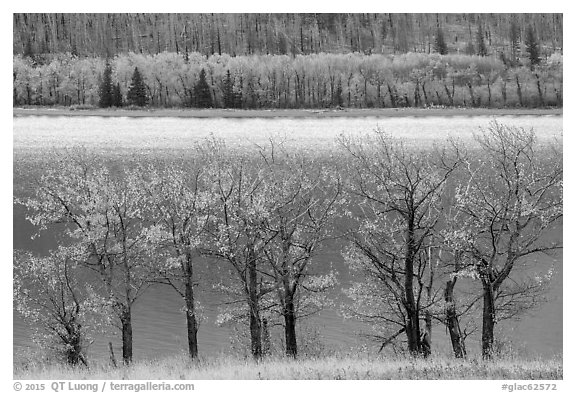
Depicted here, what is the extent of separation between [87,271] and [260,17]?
45.1ft

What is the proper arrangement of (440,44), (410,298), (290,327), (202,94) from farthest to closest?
(202,94) < (440,44) < (290,327) < (410,298)

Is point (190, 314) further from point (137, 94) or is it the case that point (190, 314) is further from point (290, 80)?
point (290, 80)

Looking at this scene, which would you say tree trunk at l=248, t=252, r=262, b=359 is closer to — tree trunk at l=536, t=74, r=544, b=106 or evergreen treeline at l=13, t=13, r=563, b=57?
evergreen treeline at l=13, t=13, r=563, b=57

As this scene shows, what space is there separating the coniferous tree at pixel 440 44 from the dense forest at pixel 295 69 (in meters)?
0.07

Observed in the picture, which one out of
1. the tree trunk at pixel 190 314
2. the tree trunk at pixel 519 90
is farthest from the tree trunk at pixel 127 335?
the tree trunk at pixel 519 90

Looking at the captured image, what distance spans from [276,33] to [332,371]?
36.8 feet

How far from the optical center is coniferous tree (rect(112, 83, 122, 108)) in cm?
2359

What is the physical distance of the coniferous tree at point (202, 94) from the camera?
2323 centimetres

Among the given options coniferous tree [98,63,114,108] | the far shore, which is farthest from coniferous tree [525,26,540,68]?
coniferous tree [98,63,114,108]

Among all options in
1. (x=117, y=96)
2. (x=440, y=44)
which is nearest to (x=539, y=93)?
(x=440, y=44)

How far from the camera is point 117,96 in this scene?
77.7ft

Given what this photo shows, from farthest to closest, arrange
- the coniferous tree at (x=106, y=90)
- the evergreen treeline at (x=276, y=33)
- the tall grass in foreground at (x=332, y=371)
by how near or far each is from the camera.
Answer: the coniferous tree at (x=106, y=90) < the evergreen treeline at (x=276, y=33) < the tall grass in foreground at (x=332, y=371)

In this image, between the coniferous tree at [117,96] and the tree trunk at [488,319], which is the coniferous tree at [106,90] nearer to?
the coniferous tree at [117,96]
